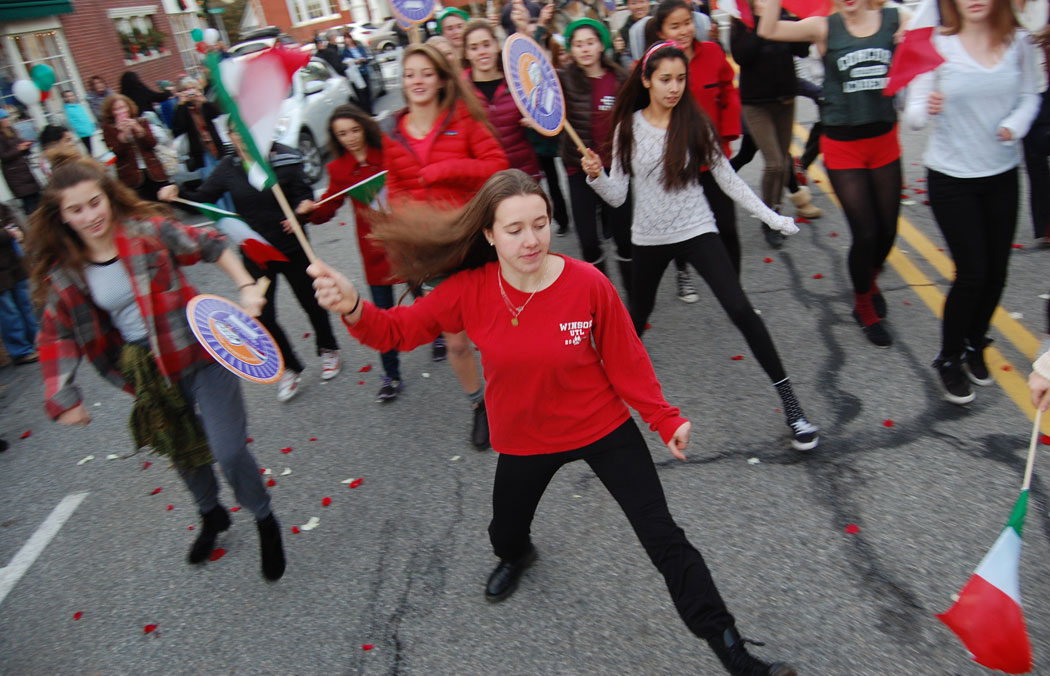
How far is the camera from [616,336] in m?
2.57

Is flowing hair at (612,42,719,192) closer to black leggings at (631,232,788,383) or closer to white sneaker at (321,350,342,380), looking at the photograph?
black leggings at (631,232,788,383)

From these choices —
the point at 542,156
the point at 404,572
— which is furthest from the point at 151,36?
the point at 404,572

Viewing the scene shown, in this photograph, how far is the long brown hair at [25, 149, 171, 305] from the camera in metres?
3.06

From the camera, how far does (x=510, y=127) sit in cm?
518

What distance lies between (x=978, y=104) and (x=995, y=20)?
1.17ft

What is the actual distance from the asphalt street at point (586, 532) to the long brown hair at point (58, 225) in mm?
1589

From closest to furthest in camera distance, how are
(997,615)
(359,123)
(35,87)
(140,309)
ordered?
(997,615), (140,309), (359,123), (35,87)

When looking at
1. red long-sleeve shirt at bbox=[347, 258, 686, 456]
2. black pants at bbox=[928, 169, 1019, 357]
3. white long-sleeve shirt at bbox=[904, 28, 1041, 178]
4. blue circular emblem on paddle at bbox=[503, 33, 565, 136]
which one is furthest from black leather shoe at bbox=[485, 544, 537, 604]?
white long-sleeve shirt at bbox=[904, 28, 1041, 178]

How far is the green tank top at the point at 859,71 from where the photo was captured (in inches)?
158

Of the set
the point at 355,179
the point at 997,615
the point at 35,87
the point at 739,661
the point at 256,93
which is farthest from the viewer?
the point at 35,87

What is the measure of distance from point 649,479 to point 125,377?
2.34 metres

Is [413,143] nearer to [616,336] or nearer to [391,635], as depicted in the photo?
[616,336]

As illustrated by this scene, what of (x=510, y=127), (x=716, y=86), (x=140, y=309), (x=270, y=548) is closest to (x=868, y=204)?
(x=716, y=86)

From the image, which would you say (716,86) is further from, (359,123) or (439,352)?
(439,352)
